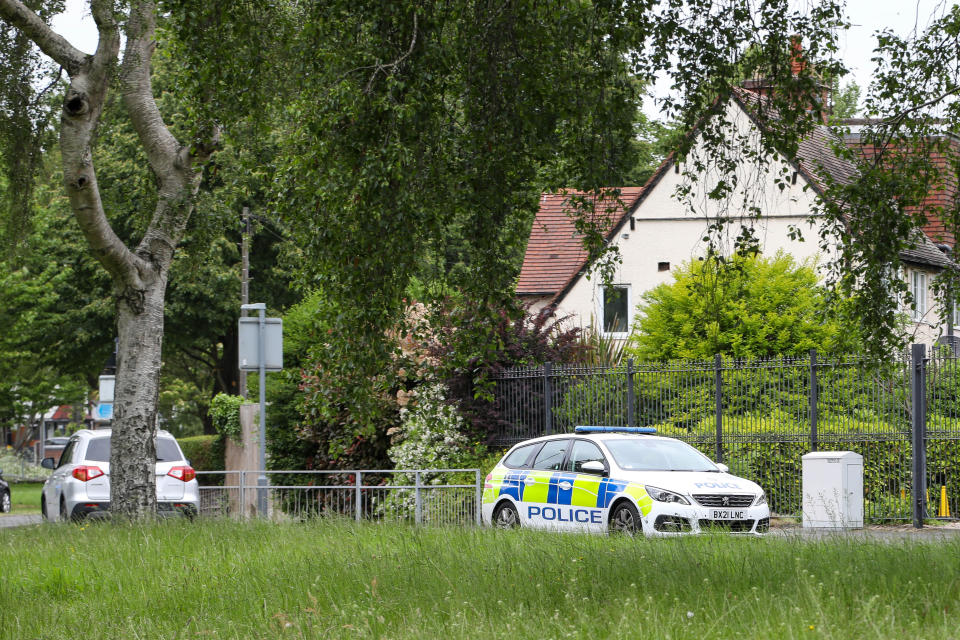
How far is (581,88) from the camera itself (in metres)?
9.73

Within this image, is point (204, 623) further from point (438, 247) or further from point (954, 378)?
point (954, 378)

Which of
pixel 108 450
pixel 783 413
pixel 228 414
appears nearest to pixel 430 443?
pixel 108 450

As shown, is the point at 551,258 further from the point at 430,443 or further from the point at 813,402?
the point at 813,402

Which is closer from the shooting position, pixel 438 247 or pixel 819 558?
pixel 819 558

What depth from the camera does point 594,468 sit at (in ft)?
49.0

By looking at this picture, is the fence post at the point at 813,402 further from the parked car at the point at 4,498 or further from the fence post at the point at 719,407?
the parked car at the point at 4,498

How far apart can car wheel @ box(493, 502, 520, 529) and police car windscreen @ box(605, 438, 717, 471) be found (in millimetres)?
1656

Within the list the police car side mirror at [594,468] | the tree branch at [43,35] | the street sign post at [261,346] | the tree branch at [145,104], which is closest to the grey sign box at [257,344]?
the street sign post at [261,346]

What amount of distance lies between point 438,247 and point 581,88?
1.67 metres

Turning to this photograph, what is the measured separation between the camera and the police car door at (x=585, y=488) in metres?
14.9

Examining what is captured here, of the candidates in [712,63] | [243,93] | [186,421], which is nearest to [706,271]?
[712,63]

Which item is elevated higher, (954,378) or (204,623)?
(954,378)

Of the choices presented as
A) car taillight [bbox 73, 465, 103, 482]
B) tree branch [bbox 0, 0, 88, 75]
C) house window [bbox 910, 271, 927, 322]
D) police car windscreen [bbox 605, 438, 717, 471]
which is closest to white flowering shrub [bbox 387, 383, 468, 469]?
car taillight [bbox 73, 465, 103, 482]

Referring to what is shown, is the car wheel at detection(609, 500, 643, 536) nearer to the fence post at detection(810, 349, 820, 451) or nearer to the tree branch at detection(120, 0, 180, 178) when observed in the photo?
the fence post at detection(810, 349, 820, 451)
